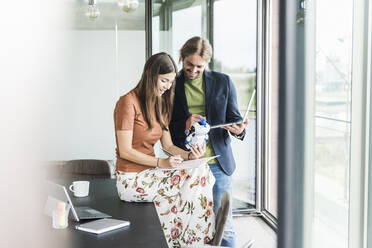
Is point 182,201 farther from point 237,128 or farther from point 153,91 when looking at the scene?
point 237,128

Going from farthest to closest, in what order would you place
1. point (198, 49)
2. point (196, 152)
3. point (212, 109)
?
point (212, 109) → point (198, 49) → point (196, 152)

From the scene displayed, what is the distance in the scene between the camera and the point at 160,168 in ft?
4.06

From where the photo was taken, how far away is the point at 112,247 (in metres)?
0.73

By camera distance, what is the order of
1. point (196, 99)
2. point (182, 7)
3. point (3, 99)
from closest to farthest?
point (3, 99) → point (196, 99) → point (182, 7)

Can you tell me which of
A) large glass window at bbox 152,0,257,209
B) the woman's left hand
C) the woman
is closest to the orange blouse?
the woman

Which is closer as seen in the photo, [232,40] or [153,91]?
[153,91]

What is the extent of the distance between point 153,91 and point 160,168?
0.79 ft

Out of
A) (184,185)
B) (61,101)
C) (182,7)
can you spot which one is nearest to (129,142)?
(184,185)

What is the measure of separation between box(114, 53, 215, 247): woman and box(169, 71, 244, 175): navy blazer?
314mm

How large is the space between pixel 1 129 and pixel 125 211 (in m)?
0.82

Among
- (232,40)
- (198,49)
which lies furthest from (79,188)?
(232,40)

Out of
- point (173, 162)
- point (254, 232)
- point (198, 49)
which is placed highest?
point (198, 49)

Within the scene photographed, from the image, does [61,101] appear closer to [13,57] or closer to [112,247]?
[13,57]

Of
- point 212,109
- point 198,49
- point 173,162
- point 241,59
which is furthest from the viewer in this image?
point 241,59
